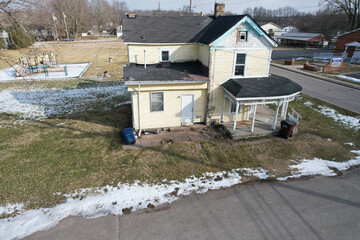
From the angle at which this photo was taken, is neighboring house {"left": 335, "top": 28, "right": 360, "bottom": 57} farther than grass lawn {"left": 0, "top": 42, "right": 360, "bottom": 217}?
Yes

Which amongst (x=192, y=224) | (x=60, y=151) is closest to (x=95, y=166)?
(x=60, y=151)

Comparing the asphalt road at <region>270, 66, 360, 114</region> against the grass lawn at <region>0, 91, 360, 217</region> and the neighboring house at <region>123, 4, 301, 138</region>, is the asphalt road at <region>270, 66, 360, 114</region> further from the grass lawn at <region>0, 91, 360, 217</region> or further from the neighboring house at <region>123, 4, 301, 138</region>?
the neighboring house at <region>123, 4, 301, 138</region>

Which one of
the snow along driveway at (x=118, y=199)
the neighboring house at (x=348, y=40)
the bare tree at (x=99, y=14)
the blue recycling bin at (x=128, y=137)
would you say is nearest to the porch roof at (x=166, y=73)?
the blue recycling bin at (x=128, y=137)

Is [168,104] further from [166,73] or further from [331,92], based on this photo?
[331,92]

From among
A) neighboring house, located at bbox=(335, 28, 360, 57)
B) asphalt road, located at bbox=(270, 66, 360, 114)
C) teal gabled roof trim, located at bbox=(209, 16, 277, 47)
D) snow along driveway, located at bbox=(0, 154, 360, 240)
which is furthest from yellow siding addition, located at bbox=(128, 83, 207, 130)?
neighboring house, located at bbox=(335, 28, 360, 57)

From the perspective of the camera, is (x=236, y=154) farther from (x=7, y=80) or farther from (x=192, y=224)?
(x=7, y=80)

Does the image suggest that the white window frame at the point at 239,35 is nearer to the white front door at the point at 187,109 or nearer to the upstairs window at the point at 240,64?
the upstairs window at the point at 240,64
